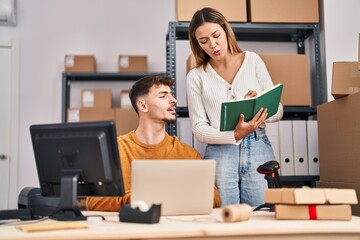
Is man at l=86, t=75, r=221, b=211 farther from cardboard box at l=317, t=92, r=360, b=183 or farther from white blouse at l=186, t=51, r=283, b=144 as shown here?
cardboard box at l=317, t=92, r=360, b=183

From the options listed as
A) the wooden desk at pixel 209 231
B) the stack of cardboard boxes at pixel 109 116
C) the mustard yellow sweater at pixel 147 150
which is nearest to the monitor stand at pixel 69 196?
the wooden desk at pixel 209 231

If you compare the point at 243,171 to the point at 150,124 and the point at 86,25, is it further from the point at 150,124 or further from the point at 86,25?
the point at 86,25

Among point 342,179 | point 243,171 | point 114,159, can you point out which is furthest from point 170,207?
point 342,179

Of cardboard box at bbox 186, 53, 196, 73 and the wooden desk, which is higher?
cardboard box at bbox 186, 53, 196, 73

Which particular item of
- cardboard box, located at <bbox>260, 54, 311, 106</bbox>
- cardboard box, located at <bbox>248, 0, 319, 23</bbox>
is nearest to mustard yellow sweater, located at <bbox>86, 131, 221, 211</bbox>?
cardboard box, located at <bbox>260, 54, 311, 106</bbox>

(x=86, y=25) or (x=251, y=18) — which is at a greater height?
(x=86, y=25)

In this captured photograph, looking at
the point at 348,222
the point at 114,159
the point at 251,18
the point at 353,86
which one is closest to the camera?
the point at 348,222

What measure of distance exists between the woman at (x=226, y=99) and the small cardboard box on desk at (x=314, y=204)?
2.01 ft

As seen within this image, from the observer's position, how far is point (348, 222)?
4.45ft

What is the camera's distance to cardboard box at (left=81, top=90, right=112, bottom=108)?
3922mm

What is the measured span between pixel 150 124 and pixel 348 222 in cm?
109

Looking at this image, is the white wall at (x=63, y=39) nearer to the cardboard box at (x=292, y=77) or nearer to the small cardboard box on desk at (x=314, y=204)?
the cardboard box at (x=292, y=77)

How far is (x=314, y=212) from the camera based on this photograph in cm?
140

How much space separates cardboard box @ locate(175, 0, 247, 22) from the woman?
0.46 meters
